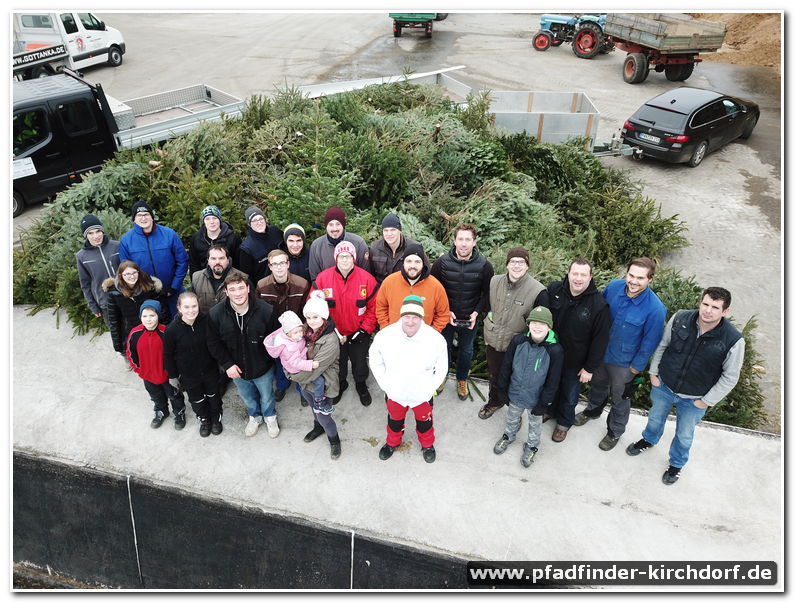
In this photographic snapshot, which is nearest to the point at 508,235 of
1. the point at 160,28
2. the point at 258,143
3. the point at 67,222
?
the point at 258,143

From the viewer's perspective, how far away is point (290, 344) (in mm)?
4543

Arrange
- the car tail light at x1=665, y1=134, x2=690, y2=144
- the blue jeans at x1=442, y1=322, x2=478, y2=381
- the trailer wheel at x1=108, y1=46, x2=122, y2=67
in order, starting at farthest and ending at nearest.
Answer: the trailer wheel at x1=108, y1=46, x2=122, y2=67 < the car tail light at x1=665, y1=134, x2=690, y2=144 < the blue jeans at x1=442, y1=322, x2=478, y2=381

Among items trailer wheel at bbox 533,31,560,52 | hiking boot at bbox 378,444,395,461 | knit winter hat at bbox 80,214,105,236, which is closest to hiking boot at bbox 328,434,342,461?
hiking boot at bbox 378,444,395,461

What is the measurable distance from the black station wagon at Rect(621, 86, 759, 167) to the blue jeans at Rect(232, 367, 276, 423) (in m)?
10.7

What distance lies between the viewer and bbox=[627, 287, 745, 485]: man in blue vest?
4.12m

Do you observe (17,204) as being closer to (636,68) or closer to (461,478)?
(461,478)

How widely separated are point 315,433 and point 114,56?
18.0 m

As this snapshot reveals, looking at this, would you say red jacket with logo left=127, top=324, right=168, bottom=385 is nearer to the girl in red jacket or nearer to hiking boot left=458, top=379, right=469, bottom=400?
the girl in red jacket

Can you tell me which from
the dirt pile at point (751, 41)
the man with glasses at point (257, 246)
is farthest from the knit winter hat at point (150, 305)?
the dirt pile at point (751, 41)

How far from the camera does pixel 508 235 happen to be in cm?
755

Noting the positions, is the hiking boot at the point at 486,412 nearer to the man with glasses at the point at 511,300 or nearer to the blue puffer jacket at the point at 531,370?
the man with glasses at the point at 511,300

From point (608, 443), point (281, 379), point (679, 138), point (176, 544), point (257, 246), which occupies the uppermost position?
point (257, 246)

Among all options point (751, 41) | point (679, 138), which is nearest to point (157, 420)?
point (679, 138)

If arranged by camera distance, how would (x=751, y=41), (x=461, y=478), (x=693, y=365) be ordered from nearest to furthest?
(x=693, y=365), (x=461, y=478), (x=751, y=41)
